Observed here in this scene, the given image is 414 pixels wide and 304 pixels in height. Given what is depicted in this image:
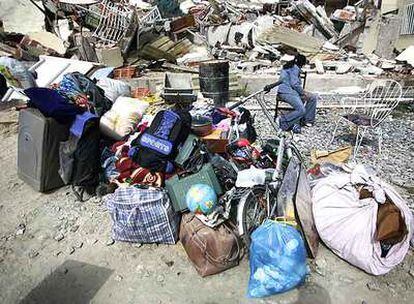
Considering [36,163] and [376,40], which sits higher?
[36,163]

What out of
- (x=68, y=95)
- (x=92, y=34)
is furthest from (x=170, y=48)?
(x=68, y=95)

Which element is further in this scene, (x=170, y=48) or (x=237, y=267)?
(x=170, y=48)

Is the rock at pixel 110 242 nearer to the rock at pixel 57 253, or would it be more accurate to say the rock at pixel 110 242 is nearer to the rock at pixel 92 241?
the rock at pixel 92 241

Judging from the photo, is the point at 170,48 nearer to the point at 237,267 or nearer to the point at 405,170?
the point at 405,170

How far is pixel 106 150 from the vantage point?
177 inches

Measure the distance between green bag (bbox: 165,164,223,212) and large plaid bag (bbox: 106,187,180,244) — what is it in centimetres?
7

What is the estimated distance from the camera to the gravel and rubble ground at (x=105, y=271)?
291 centimetres

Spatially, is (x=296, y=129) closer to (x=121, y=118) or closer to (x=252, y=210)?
(x=121, y=118)

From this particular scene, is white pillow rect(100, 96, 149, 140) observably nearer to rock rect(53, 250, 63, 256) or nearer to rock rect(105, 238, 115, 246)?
rock rect(105, 238, 115, 246)

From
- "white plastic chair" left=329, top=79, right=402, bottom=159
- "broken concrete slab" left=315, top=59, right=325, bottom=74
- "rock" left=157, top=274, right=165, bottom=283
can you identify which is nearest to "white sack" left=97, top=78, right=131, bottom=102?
"rock" left=157, top=274, right=165, bottom=283

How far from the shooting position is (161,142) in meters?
3.78

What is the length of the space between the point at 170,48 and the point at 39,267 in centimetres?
931

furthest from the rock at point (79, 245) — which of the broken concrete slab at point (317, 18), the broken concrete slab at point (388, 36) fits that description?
the broken concrete slab at point (317, 18)

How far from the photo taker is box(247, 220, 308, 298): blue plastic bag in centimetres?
284
